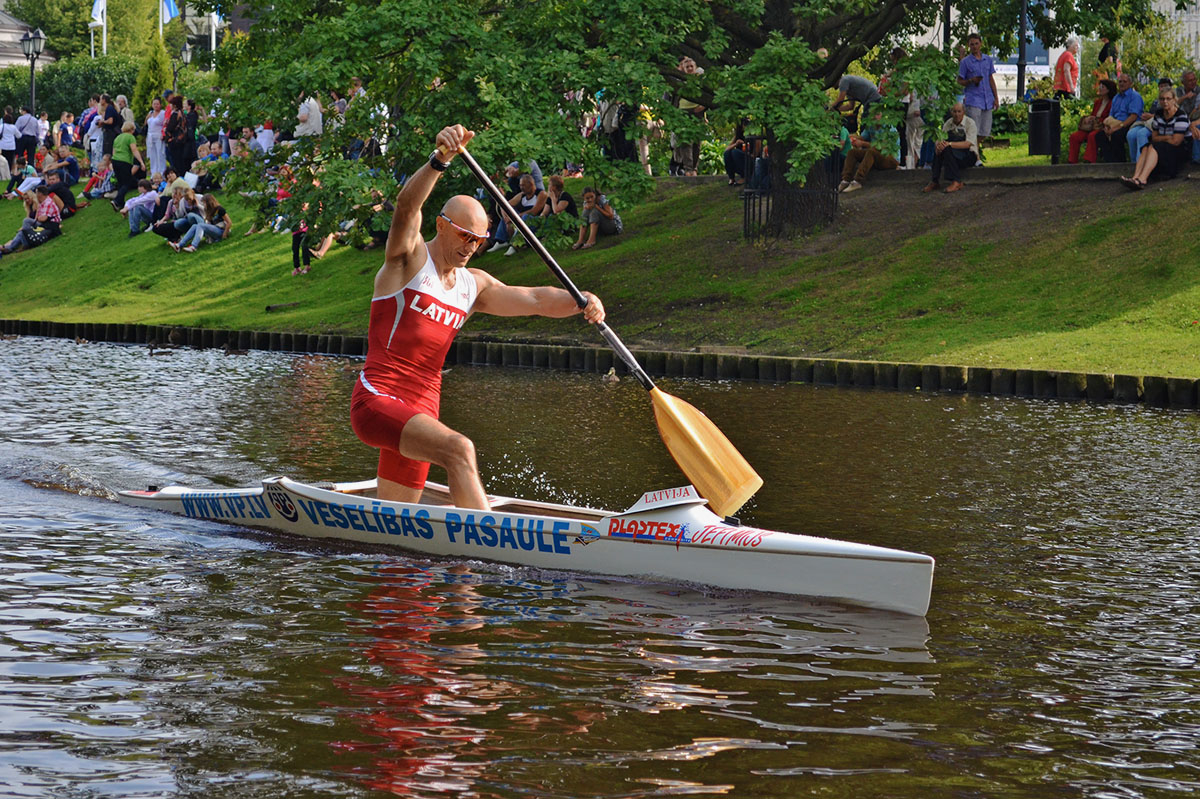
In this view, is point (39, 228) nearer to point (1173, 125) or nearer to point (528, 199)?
point (528, 199)

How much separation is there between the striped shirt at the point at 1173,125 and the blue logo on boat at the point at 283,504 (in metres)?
17.2

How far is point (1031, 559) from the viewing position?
9.87m

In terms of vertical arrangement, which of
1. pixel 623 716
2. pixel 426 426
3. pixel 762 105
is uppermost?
pixel 762 105

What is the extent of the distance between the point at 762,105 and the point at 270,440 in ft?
37.9

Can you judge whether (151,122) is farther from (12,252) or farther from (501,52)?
(501,52)

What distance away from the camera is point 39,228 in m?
40.2

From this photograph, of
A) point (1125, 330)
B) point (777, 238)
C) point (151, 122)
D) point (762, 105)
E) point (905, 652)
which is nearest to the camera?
point (905, 652)

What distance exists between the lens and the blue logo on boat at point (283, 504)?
34.4ft

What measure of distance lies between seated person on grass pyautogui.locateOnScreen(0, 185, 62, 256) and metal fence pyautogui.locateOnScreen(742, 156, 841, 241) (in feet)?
70.3

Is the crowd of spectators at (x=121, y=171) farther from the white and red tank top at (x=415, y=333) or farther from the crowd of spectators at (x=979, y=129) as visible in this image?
the white and red tank top at (x=415, y=333)

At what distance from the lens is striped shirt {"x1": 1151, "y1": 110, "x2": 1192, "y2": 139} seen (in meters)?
23.1

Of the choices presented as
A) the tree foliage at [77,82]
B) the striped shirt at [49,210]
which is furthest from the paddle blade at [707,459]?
the tree foliage at [77,82]

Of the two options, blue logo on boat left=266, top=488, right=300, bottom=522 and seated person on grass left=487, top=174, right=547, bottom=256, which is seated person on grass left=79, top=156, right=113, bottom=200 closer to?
seated person on grass left=487, top=174, right=547, bottom=256

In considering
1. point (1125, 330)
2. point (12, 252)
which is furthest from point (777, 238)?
point (12, 252)
